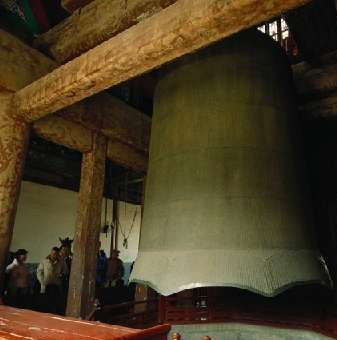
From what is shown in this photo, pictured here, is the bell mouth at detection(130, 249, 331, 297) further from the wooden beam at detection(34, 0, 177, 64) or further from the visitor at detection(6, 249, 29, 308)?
→ the visitor at detection(6, 249, 29, 308)

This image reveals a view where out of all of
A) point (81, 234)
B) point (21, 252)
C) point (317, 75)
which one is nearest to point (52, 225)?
point (21, 252)

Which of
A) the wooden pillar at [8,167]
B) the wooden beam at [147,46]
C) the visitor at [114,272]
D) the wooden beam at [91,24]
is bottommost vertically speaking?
the visitor at [114,272]

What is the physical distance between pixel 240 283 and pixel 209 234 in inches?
17.0

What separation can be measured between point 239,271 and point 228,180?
688 mm

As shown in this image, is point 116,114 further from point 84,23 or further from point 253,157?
point 253,157

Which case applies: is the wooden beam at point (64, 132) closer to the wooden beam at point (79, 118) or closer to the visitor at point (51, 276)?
the wooden beam at point (79, 118)

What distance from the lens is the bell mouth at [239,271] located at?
82.2 inches

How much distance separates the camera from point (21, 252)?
6473 millimetres

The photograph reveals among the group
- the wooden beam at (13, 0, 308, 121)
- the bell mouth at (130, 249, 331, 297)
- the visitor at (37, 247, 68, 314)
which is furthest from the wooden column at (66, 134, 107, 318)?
the visitor at (37, 247, 68, 314)

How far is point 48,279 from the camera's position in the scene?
270 inches

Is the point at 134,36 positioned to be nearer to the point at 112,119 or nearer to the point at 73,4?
the point at 73,4

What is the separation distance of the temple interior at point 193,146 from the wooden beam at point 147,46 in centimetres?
1

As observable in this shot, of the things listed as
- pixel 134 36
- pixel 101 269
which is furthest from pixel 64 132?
pixel 101 269

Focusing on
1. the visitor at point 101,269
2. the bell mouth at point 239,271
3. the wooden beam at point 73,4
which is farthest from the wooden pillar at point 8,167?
the visitor at point 101,269
